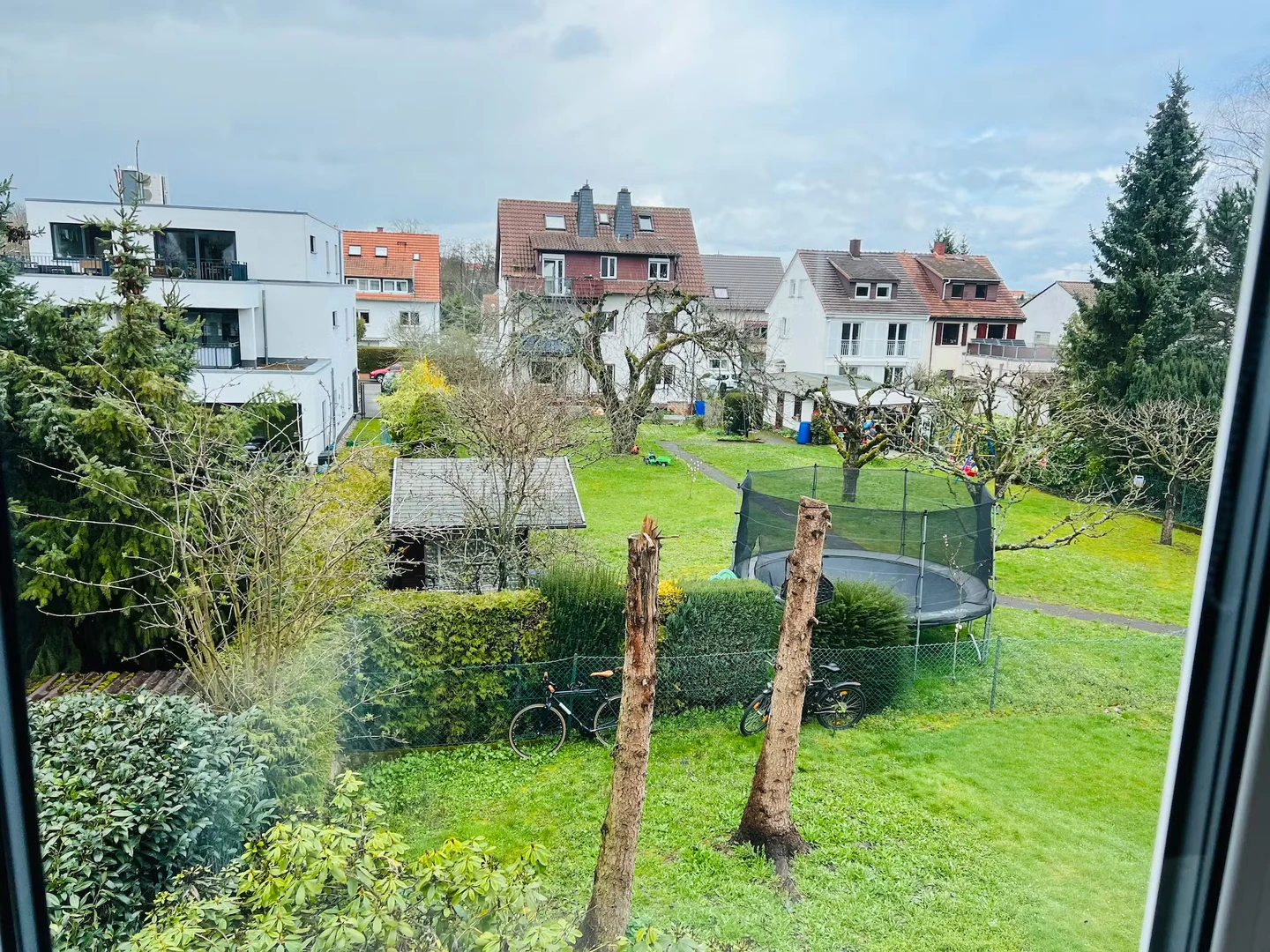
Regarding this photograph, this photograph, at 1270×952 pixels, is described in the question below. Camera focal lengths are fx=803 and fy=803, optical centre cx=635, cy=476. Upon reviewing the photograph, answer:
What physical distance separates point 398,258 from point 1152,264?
504 cm

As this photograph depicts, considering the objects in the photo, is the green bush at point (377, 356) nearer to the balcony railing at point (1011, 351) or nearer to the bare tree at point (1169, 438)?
the balcony railing at point (1011, 351)

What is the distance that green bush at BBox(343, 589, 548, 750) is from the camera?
2756mm

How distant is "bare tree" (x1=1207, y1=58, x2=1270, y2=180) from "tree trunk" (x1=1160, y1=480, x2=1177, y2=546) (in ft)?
1.13

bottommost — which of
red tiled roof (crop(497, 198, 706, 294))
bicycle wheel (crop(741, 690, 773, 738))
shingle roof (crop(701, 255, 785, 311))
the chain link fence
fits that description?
bicycle wheel (crop(741, 690, 773, 738))

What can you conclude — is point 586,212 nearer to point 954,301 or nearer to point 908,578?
point 954,301

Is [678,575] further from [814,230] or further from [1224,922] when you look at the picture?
[1224,922]

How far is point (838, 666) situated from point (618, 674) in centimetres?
91

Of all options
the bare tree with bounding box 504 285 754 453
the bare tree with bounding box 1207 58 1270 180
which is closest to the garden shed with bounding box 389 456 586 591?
the bare tree with bounding box 504 285 754 453

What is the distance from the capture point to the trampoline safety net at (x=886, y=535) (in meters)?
3.79

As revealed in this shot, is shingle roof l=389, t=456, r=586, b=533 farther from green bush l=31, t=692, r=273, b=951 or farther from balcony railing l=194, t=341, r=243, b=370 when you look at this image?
green bush l=31, t=692, r=273, b=951

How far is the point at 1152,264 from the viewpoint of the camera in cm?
99

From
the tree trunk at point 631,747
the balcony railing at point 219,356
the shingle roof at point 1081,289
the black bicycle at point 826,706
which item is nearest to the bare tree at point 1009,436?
the shingle roof at point 1081,289

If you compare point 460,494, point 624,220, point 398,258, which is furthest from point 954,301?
point 398,258

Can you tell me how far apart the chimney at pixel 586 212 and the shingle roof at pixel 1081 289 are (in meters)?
1.87
